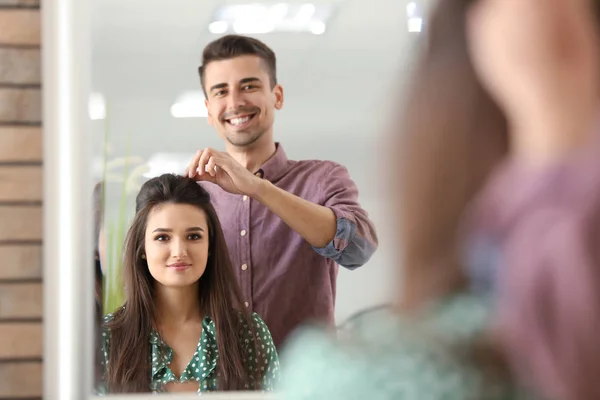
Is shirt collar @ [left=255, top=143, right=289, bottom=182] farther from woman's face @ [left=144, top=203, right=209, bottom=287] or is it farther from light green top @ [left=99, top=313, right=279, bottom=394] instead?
light green top @ [left=99, top=313, right=279, bottom=394]

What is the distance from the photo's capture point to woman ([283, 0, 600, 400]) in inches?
14.5

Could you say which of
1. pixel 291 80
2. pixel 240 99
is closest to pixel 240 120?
pixel 240 99

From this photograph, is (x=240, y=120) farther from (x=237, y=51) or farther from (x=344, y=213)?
(x=344, y=213)

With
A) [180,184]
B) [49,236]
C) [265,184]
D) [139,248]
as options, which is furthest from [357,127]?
[49,236]

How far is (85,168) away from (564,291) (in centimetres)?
185

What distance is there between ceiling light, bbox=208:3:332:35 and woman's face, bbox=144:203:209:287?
472 mm

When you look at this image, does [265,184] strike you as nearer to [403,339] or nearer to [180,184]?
[180,184]

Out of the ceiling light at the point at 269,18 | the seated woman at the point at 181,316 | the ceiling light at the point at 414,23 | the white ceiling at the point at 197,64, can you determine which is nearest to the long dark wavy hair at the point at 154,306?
the seated woman at the point at 181,316

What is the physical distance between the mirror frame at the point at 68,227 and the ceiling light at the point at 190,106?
0.22 meters

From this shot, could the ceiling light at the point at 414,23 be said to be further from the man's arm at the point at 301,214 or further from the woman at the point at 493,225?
the woman at the point at 493,225

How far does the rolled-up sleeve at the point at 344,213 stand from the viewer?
84.1 inches

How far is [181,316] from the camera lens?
2.12 meters

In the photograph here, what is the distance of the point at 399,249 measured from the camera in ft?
1.35

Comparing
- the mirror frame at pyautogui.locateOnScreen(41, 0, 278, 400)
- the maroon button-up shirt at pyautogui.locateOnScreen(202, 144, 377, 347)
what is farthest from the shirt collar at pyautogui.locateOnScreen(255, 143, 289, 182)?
the mirror frame at pyautogui.locateOnScreen(41, 0, 278, 400)
